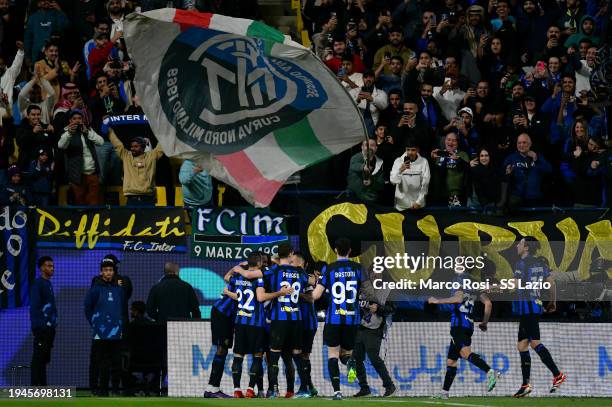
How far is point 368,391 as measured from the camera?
20.6m

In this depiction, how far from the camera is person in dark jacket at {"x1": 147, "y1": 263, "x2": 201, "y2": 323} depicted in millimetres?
21344

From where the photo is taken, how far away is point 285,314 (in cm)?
2020

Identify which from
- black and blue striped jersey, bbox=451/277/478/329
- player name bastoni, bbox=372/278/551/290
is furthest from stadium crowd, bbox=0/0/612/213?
black and blue striped jersey, bbox=451/277/478/329

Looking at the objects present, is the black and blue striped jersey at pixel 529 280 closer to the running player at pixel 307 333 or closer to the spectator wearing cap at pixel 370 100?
the running player at pixel 307 333

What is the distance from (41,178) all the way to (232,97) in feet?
13.8

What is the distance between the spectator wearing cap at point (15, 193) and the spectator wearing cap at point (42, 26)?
4.60 meters

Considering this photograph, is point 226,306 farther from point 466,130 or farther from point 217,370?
point 466,130

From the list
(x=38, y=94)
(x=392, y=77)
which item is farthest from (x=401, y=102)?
(x=38, y=94)

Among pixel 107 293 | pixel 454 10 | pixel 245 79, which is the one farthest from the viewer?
pixel 454 10

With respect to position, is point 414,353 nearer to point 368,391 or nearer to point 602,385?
point 368,391

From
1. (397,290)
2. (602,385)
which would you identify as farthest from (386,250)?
(602,385)

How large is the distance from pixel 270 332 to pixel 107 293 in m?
2.42

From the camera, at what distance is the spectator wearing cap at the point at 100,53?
989 inches

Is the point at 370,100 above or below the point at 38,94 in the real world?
below
